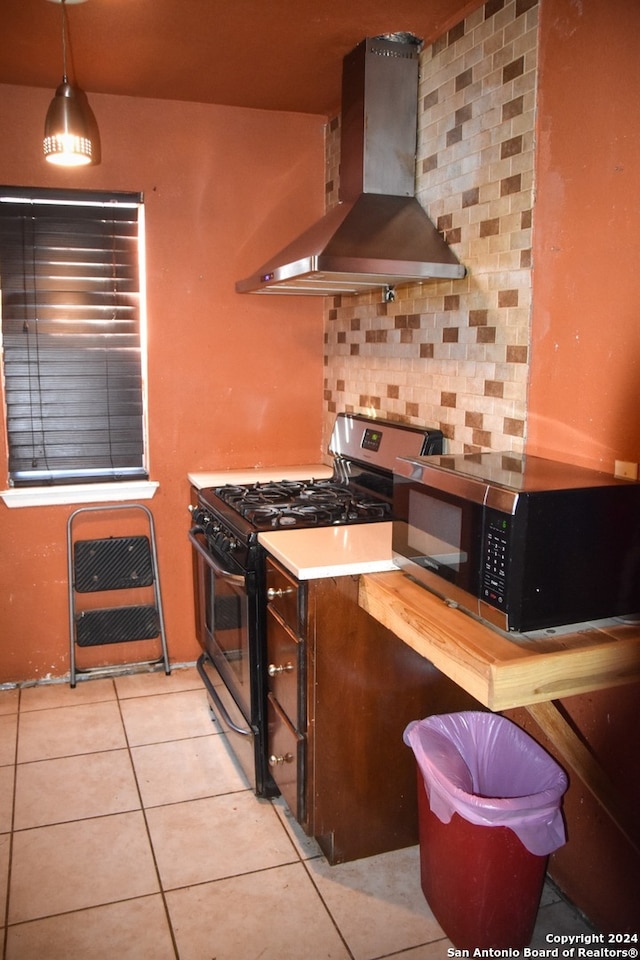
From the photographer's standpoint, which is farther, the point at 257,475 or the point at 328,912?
the point at 257,475

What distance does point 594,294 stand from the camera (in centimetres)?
178

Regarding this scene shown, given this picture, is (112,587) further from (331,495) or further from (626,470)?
(626,470)

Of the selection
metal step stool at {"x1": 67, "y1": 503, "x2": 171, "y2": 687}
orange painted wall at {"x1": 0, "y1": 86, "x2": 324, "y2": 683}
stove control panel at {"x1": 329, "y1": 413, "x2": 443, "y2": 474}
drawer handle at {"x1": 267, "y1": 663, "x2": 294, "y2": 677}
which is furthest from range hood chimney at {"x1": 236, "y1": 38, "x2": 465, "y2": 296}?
metal step stool at {"x1": 67, "y1": 503, "x2": 171, "y2": 687}

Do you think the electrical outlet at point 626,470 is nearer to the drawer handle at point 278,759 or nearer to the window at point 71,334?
the drawer handle at point 278,759

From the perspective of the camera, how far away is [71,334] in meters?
3.04

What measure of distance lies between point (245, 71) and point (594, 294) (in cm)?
162

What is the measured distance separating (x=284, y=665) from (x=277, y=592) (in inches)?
8.0

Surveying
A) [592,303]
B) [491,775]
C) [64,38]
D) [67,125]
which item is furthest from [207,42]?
[491,775]

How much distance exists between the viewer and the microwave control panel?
1455 millimetres

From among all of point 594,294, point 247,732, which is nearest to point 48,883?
point 247,732

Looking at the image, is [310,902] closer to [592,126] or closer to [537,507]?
[537,507]

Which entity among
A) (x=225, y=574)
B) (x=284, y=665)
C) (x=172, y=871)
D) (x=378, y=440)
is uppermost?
(x=378, y=440)

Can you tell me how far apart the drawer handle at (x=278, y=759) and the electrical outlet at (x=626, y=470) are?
1156 millimetres

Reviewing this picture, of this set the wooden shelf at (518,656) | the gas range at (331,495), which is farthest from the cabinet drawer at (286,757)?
the wooden shelf at (518,656)
